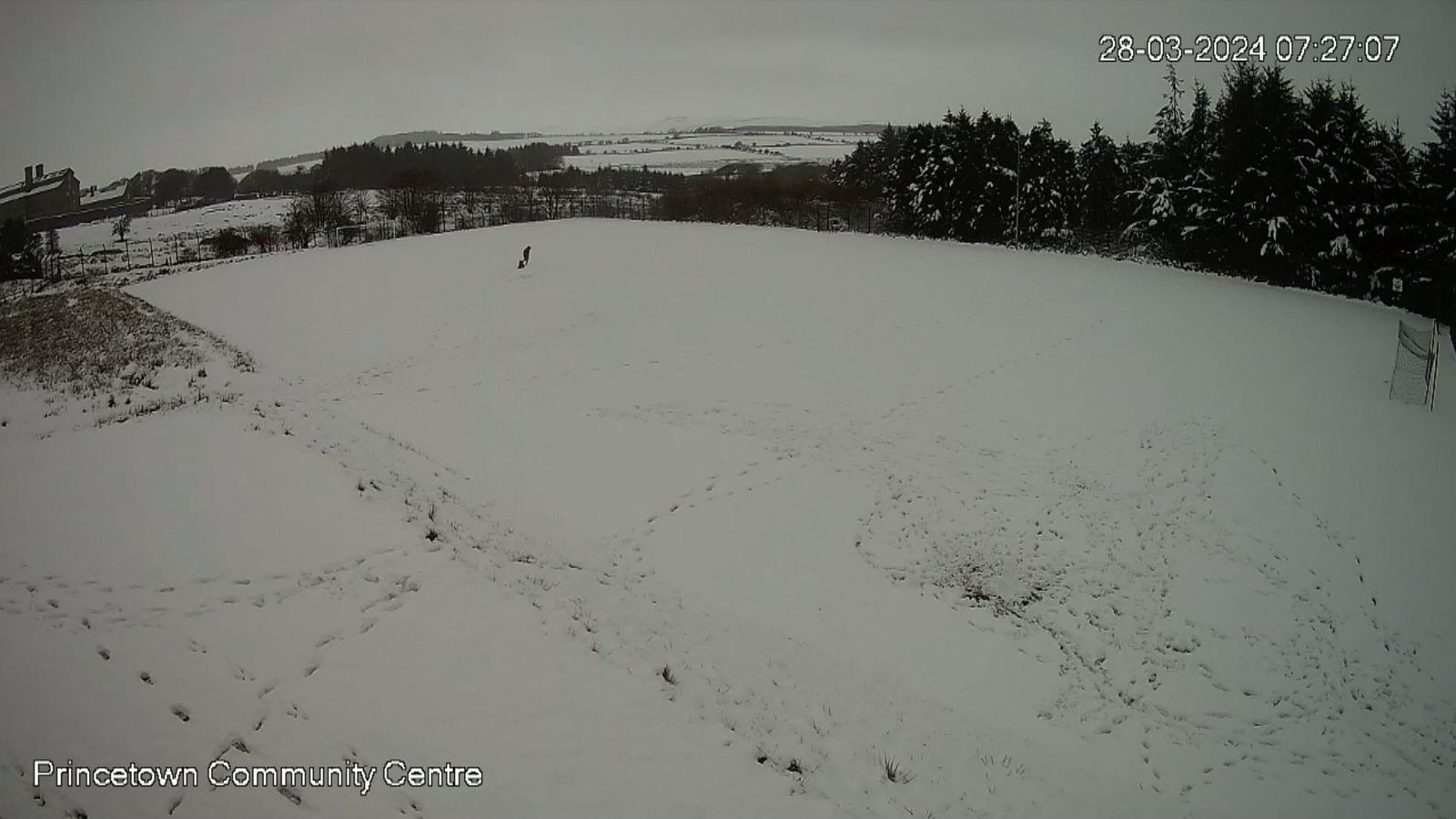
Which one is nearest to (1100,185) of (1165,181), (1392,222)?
(1165,181)

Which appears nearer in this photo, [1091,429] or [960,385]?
[1091,429]

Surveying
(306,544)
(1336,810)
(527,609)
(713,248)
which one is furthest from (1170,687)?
(713,248)

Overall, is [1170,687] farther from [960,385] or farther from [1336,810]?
A: [960,385]

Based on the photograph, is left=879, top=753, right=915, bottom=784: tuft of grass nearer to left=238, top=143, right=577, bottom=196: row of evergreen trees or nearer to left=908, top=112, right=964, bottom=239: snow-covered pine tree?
left=238, top=143, right=577, bottom=196: row of evergreen trees

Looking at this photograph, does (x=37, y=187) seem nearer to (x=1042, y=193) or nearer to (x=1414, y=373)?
(x=1414, y=373)

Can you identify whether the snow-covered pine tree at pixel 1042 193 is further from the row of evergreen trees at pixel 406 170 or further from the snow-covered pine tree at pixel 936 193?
the row of evergreen trees at pixel 406 170

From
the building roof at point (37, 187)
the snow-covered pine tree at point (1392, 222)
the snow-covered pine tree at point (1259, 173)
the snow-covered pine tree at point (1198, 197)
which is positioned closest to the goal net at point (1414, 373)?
the snow-covered pine tree at point (1392, 222)
